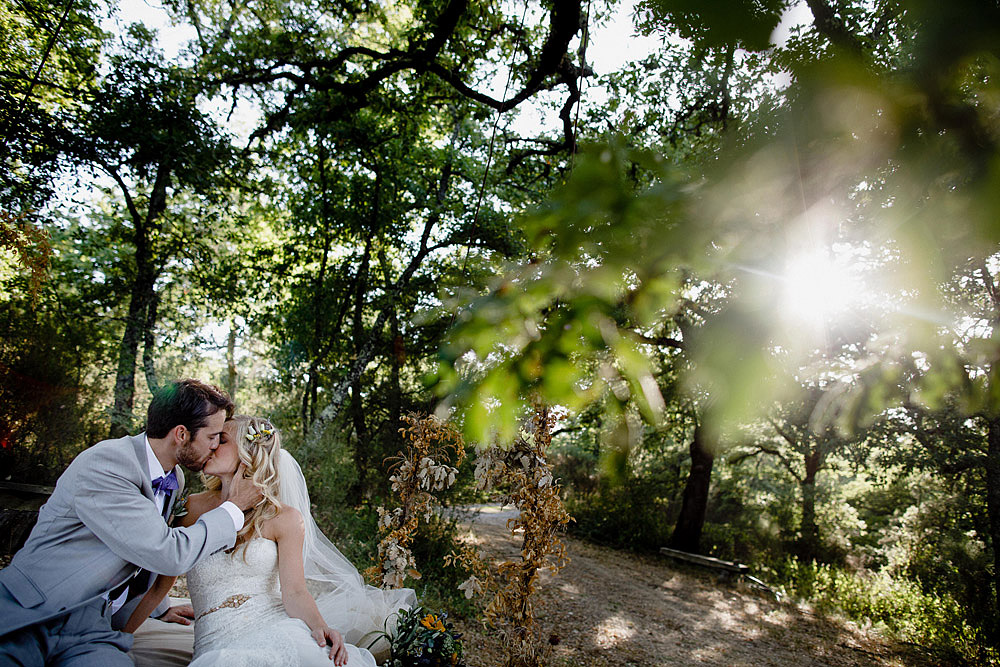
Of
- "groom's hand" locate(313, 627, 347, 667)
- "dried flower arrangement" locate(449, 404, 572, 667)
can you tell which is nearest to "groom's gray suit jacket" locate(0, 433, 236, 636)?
"groom's hand" locate(313, 627, 347, 667)

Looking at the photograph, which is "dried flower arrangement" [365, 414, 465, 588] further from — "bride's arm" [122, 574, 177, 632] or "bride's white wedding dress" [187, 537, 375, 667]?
"bride's arm" [122, 574, 177, 632]

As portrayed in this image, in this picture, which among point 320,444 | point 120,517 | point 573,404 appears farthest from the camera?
point 320,444

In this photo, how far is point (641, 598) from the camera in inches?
353

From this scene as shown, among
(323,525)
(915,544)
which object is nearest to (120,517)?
(323,525)

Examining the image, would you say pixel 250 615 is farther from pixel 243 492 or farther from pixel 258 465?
pixel 258 465

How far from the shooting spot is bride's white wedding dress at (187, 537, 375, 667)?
212 cm

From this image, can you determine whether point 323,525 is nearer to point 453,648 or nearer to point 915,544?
point 453,648

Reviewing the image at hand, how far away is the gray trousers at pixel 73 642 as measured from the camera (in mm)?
1785

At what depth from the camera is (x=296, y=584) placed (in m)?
2.37

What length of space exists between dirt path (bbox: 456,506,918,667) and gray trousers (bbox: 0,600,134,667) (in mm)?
3761

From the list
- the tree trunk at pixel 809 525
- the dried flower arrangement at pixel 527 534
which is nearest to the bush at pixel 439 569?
the dried flower arrangement at pixel 527 534

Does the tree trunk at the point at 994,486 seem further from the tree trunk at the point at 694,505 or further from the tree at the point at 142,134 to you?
the tree at the point at 142,134

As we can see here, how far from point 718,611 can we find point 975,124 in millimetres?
10060

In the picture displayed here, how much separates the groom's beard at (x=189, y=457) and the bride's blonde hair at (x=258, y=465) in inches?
6.4
